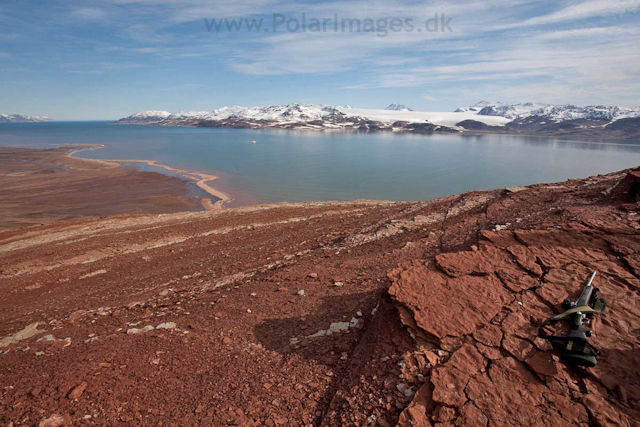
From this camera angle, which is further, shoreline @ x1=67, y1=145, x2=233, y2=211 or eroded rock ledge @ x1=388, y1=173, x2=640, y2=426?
shoreline @ x1=67, y1=145, x2=233, y2=211

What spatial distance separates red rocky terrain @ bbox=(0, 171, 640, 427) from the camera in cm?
350

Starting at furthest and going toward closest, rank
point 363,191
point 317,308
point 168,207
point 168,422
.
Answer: point 363,191 → point 168,207 → point 317,308 → point 168,422

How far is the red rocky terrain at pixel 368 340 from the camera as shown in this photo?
3498 millimetres

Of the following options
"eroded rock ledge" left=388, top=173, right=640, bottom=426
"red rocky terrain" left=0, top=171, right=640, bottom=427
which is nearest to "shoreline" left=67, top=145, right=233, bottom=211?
"red rocky terrain" left=0, top=171, right=640, bottom=427

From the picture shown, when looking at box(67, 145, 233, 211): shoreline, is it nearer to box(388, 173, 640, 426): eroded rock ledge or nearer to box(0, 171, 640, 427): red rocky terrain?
box(0, 171, 640, 427): red rocky terrain

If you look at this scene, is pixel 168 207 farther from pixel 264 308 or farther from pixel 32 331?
pixel 264 308

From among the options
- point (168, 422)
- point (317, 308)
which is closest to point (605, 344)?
point (317, 308)

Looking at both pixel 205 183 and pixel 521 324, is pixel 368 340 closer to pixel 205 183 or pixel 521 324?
pixel 521 324

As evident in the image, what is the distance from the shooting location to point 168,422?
13.8ft

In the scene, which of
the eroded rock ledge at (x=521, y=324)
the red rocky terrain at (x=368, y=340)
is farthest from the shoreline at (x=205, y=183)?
the eroded rock ledge at (x=521, y=324)

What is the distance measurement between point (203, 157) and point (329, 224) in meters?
61.4

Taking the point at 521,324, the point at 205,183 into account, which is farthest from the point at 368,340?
the point at 205,183

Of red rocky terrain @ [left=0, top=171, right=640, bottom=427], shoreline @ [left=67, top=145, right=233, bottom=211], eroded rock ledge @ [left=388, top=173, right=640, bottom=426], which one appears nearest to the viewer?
eroded rock ledge @ [left=388, top=173, right=640, bottom=426]

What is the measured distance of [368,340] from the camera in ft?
16.3
